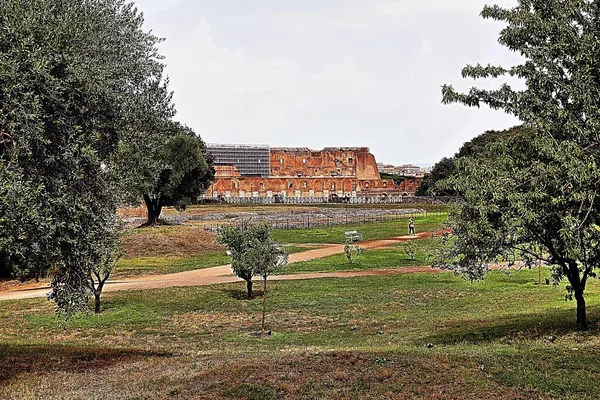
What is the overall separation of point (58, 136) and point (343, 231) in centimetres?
4569

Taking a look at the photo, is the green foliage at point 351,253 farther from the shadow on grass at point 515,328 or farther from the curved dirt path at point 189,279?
the shadow on grass at point 515,328

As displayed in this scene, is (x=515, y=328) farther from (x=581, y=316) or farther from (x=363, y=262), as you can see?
(x=363, y=262)

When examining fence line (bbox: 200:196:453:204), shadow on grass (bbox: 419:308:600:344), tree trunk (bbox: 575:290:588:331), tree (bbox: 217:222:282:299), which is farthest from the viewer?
fence line (bbox: 200:196:453:204)

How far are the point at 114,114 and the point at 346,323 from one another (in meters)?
9.61

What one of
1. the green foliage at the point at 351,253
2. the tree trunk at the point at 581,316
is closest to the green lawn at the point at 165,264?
the green foliage at the point at 351,253

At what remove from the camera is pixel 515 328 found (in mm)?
14406

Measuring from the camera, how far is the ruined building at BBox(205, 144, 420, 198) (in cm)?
11358

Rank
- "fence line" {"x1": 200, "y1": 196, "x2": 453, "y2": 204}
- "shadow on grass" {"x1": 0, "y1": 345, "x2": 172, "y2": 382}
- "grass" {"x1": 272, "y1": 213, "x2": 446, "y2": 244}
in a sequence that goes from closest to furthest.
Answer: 1. "shadow on grass" {"x1": 0, "y1": 345, "x2": 172, "y2": 382}
2. "grass" {"x1": 272, "y1": 213, "x2": 446, "y2": 244}
3. "fence line" {"x1": 200, "y1": 196, "x2": 453, "y2": 204}

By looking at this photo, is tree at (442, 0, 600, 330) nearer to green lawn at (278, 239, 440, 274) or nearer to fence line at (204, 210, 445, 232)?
green lawn at (278, 239, 440, 274)

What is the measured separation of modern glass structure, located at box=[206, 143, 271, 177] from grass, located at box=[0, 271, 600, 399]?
108 m

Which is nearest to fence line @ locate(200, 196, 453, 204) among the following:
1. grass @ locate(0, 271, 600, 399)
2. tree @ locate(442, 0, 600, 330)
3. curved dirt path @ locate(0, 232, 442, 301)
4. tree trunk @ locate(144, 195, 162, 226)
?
tree trunk @ locate(144, 195, 162, 226)

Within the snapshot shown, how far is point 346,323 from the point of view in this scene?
18.0m

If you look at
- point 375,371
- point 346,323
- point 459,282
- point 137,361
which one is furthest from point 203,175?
point 375,371

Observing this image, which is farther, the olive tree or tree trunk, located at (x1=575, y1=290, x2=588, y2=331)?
the olive tree
